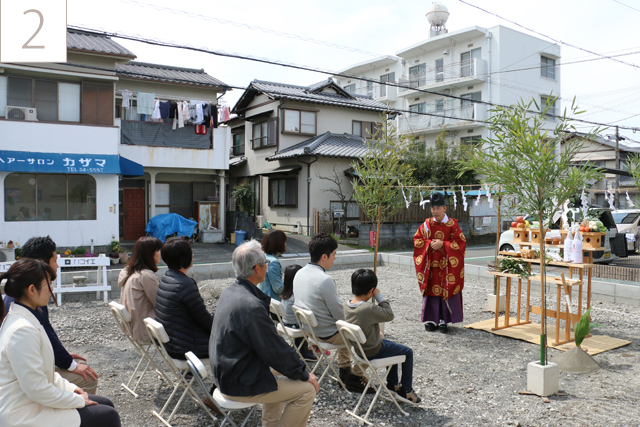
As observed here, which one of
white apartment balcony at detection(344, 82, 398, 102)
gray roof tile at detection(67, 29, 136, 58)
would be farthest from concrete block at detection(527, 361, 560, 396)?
white apartment balcony at detection(344, 82, 398, 102)

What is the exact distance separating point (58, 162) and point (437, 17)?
87.4 feet

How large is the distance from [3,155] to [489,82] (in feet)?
79.6

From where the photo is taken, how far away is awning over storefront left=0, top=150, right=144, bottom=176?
12320mm

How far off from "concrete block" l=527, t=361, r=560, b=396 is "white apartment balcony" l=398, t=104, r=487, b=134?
2295cm

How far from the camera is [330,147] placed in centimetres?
1922

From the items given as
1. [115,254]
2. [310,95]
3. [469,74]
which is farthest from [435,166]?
[115,254]

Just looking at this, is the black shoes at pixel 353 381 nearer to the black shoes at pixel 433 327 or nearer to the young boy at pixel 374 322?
the young boy at pixel 374 322

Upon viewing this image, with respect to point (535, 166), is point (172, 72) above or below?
above

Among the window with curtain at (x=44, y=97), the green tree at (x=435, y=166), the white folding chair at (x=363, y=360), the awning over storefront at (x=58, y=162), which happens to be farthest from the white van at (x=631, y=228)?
the window with curtain at (x=44, y=97)

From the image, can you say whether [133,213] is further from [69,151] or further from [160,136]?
[69,151]

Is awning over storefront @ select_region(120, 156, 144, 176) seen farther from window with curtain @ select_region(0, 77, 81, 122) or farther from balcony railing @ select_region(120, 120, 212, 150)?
window with curtain @ select_region(0, 77, 81, 122)

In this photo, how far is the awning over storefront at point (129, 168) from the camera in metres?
14.3

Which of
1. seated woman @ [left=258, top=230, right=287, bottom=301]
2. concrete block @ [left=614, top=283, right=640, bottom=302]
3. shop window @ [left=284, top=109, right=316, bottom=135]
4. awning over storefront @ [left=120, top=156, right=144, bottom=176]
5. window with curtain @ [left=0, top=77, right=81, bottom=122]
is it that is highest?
shop window @ [left=284, top=109, right=316, bottom=135]

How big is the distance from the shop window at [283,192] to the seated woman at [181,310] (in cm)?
1564
